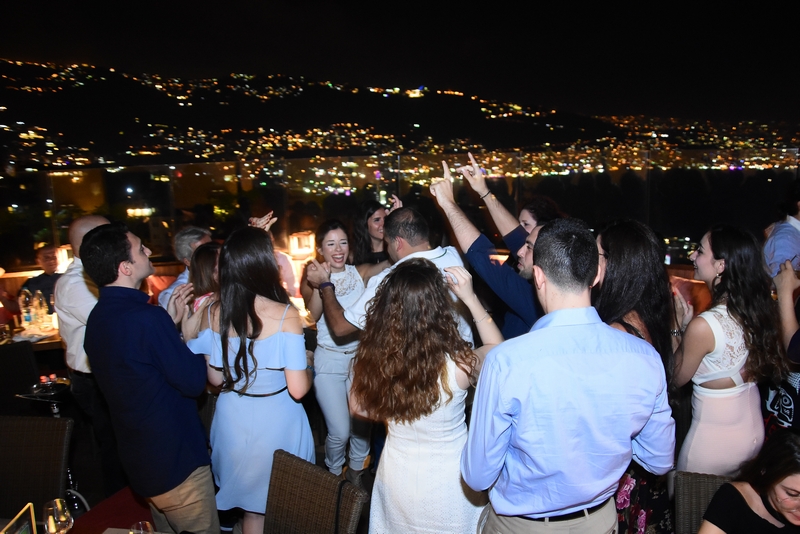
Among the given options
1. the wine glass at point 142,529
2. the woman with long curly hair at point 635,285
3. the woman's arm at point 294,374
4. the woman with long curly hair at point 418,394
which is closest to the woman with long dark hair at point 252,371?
the woman's arm at point 294,374

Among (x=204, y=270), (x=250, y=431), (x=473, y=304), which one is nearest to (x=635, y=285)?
(x=473, y=304)

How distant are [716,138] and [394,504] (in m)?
6.47

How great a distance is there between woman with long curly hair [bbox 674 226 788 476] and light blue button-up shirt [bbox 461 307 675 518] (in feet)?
2.29

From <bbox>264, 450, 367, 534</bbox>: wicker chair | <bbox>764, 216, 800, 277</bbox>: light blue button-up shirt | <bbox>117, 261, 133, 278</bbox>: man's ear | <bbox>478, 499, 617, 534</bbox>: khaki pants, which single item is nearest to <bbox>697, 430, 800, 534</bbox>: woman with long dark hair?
<bbox>478, 499, 617, 534</bbox>: khaki pants

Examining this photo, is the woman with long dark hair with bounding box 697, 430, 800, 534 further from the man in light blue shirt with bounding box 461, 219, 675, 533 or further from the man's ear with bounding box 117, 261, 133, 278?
the man's ear with bounding box 117, 261, 133, 278

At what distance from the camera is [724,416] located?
2049 millimetres

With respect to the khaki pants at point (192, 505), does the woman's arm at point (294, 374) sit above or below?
above

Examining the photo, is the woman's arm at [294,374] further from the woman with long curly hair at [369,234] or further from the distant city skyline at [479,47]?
the distant city skyline at [479,47]

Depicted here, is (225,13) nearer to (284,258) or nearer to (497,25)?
(497,25)

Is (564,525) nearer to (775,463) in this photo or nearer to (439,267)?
(775,463)

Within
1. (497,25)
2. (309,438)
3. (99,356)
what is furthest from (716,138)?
(99,356)

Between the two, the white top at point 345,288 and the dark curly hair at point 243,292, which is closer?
the dark curly hair at point 243,292

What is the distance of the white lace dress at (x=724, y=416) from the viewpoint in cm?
200

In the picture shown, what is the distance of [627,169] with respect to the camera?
5520 millimetres
